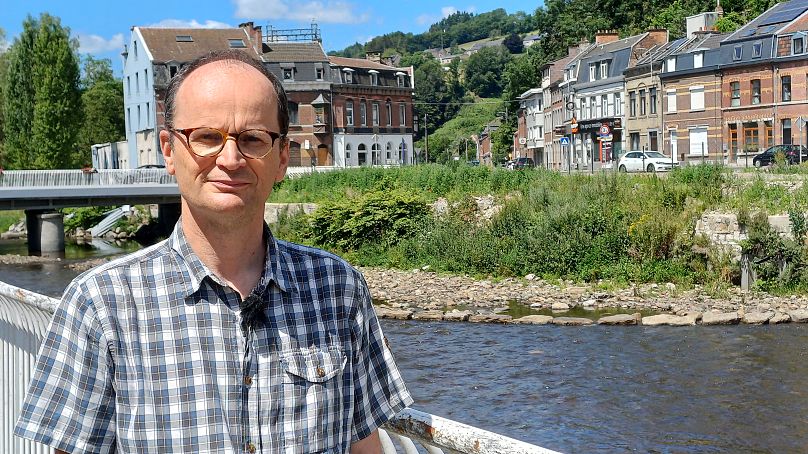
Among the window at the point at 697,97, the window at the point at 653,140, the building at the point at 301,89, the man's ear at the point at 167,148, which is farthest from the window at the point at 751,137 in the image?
the man's ear at the point at 167,148

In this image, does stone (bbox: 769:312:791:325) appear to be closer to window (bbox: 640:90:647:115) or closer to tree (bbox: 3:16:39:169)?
window (bbox: 640:90:647:115)

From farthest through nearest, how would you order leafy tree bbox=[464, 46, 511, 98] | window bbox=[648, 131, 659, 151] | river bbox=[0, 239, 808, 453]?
1. leafy tree bbox=[464, 46, 511, 98]
2. window bbox=[648, 131, 659, 151]
3. river bbox=[0, 239, 808, 453]

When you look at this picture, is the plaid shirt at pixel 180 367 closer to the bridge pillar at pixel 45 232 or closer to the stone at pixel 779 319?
the stone at pixel 779 319

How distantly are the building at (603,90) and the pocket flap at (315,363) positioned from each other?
182 feet

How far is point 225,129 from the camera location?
2637 mm

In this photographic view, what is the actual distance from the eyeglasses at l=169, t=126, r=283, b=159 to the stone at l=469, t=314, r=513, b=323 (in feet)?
65.4

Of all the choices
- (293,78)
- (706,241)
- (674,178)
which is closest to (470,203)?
(674,178)

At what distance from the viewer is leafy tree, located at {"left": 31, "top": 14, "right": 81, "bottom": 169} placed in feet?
204

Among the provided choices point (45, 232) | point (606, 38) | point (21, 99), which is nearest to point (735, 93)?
point (606, 38)

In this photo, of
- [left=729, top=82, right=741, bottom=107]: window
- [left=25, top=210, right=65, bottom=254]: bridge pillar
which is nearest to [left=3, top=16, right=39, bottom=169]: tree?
[left=25, top=210, right=65, bottom=254]: bridge pillar

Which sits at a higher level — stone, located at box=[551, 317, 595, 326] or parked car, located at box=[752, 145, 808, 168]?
parked car, located at box=[752, 145, 808, 168]

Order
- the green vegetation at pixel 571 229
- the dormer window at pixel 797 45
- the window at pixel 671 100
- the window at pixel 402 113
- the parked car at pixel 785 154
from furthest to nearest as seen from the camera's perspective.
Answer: the window at pixel 402 113
the window at pixel 671 100
the dormer window at pixel 797 45
the parked car at pixel 785 154
the green vegetation at pixel 571 229

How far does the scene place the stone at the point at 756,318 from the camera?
2097 cm

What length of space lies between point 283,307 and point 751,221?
79.3 ft
